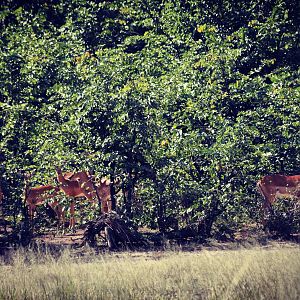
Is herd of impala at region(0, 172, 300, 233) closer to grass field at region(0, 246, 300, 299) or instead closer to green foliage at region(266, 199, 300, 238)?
green foliage at region(266, 199, 300, 238)

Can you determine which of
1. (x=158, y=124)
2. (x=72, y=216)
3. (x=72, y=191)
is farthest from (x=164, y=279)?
(x=72, y=191)

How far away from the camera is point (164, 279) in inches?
299

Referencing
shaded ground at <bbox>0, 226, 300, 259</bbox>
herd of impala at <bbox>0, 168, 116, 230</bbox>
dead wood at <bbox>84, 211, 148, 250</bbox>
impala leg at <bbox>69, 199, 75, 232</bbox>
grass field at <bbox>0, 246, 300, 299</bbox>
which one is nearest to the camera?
grass field at <bbox>0, 246, 300, 299</bbox>

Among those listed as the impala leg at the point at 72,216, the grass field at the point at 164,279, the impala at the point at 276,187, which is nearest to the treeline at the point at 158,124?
the impala at the point at 276,187

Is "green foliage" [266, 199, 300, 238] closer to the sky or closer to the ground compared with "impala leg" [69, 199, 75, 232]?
closer to the ground

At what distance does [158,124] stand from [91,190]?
2.18m

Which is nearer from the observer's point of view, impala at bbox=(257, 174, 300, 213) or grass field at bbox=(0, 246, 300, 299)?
grass field at bbox=(0, 246, 300, 299)

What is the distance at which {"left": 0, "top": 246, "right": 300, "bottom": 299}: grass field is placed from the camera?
7016 mm

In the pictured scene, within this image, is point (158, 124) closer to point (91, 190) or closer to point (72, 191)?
point (91, 190)

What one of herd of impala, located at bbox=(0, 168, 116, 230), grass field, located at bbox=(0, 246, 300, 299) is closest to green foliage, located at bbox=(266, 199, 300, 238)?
grass field, located at bbox=(0, 246, 300, 299)

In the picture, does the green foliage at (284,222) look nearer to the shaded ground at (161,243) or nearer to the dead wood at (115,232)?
the shaded ground at (161,243)

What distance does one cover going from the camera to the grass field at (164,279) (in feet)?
23.0

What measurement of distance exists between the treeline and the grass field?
3003 mm

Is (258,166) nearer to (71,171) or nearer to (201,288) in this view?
(71,171)
